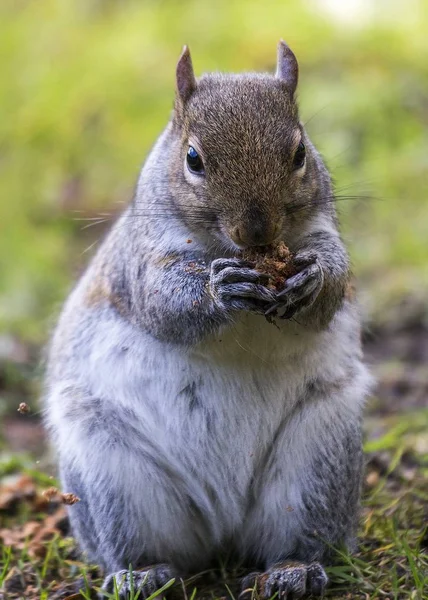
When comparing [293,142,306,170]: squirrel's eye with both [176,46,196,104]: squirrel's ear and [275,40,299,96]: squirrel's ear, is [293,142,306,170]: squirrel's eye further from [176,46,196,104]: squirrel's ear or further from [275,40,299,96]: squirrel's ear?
[176,46,196,104]: squirrel's ear

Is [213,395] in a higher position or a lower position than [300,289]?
lower

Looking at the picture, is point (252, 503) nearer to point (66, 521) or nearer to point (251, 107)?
point (66, 521)

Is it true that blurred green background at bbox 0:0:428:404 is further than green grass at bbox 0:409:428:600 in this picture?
Yes

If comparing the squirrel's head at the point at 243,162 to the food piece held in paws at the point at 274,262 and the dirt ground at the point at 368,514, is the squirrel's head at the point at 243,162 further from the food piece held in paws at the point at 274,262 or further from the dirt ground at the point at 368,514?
the dirt ground at the point at 368,514

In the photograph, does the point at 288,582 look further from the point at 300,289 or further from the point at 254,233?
the point at 254,233

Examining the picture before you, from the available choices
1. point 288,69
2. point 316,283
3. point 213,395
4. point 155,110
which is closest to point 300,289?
point 316,283

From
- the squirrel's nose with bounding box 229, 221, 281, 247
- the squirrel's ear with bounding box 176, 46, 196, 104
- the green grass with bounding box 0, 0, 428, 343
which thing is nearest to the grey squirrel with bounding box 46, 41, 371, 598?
the squirrel's ear with bounding box 176, 46, 196, 104
